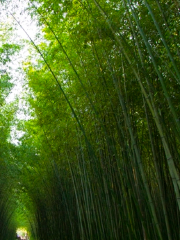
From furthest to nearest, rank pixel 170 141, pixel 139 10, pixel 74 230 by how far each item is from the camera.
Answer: pixel 74 230, pixel 170 141, pixel 139 10

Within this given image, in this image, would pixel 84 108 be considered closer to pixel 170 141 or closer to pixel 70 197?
pixel 170 141

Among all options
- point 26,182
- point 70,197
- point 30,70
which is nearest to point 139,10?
point 30,70

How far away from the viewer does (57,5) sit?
387 cm

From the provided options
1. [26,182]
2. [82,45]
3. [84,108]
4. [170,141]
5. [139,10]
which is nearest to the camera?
[139,10]

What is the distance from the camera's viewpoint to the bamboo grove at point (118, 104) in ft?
10.1

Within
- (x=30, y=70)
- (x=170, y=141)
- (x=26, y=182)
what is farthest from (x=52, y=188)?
(x=170, y=141)

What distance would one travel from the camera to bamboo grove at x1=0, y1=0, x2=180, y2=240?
3.07m

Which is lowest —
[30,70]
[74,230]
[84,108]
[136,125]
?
[74,230]

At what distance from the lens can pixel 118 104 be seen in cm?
425

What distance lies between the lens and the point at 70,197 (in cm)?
700

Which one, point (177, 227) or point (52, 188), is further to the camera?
point (52, 188)

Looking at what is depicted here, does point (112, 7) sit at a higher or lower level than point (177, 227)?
higher

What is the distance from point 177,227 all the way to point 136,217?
523mm

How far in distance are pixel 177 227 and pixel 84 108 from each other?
2255 mm
